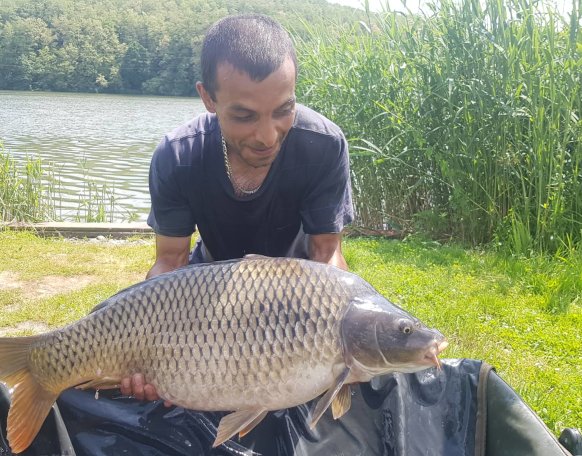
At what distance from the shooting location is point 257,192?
6.79 feet

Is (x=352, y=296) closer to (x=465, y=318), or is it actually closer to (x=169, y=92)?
(x=465, y=318)

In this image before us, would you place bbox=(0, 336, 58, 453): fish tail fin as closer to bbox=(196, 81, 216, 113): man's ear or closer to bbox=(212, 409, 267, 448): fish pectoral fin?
bbox=(212, 409, 267, 448): fish pectoral fin

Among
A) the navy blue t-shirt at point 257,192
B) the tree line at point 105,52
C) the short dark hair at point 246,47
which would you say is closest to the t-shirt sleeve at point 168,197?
the navy blue t-shirt at point 257,192

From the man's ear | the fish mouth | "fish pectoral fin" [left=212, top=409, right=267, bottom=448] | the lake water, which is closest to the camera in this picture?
the fish mouth

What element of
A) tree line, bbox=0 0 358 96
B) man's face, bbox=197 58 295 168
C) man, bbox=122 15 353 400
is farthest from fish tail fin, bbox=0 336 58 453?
tree line, bbox=0 0 358 96

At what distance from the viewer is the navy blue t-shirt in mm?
2080

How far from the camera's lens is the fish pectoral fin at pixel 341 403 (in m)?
1.51

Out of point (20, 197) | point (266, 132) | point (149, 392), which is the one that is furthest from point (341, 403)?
point (20, 197)

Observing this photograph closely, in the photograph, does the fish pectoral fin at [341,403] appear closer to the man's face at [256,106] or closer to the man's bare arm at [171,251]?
the man's face at [256,106]

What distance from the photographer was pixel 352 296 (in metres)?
1.49

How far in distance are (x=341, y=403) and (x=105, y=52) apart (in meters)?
38.6

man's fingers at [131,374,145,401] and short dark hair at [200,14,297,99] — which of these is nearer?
man's fingers at [131,374,145,401]

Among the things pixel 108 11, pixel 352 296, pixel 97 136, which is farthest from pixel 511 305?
pixel 108 11

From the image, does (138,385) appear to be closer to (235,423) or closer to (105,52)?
(235,423)
